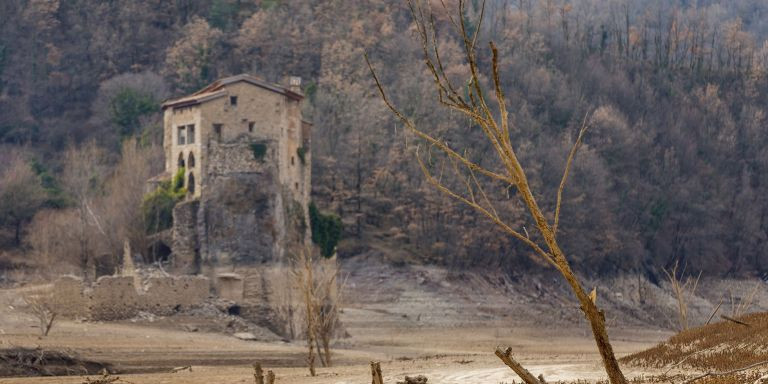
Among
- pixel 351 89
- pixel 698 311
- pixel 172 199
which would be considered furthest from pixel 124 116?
pixel 698 311

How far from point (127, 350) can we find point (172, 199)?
19737mm

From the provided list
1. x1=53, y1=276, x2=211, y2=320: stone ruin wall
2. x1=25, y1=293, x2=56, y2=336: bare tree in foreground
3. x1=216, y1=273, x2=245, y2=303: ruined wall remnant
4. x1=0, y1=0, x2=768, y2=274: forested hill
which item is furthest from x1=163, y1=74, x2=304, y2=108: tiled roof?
x1=0, y1=0, x2=768, y2=274: forested hill

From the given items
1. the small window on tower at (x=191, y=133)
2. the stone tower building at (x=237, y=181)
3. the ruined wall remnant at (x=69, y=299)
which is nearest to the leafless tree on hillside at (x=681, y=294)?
the stone tower building at (x=237, y=181)

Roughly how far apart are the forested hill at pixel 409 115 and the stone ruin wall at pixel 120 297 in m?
20.8

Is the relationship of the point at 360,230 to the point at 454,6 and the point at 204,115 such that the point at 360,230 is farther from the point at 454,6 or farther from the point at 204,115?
the point at 454,6

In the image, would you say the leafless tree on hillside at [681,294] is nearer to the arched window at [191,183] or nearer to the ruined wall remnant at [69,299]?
the arched window at [191,183]

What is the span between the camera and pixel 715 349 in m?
26.5

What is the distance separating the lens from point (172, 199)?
61.9 m

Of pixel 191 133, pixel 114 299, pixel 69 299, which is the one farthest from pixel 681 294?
pixel 69 299

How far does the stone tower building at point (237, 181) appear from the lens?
58562 millimetres

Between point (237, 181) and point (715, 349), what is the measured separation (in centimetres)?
3502

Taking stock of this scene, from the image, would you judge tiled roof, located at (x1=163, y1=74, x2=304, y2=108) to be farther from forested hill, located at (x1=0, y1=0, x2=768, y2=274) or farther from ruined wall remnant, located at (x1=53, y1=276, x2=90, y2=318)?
forested hill, located at (x1=0, y1=0, x2=768, y2=274)

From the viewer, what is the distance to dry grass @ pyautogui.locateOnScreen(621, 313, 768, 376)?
24.4 metres

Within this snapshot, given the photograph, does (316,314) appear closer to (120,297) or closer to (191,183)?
(120,297)
